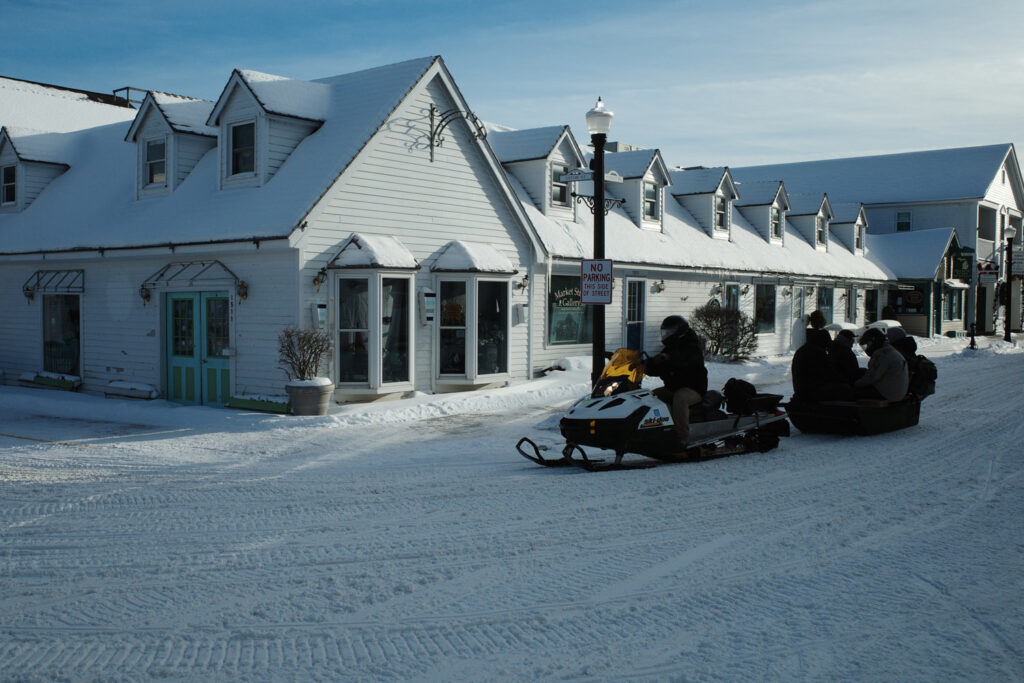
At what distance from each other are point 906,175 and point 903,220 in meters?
3.10

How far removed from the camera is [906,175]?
44.2 m

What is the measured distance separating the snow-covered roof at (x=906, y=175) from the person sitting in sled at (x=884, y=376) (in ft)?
112

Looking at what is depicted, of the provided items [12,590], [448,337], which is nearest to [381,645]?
[12,590]

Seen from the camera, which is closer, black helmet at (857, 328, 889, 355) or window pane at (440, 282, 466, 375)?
black helmet at (857, 328, 889, 355)

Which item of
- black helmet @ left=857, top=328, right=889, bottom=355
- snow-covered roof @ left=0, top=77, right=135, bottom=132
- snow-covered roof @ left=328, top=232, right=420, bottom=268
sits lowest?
black helmet @ left=857, top=328, right=889, bottom=355

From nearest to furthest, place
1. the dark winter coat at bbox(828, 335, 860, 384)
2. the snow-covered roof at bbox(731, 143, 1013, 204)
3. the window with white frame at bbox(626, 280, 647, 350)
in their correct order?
1. the dark winter coat at bbox(828, 335, 860, 384)
2. the window with white frame at bbox(626, 280, 647, 350)
3. the snow-covered roof at bbox(731, 143, 1013, 204)

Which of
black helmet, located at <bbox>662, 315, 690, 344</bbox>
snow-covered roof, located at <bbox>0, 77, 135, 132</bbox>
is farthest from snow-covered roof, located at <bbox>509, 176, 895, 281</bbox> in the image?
snow-covered roof, located at <bbox>0, 77, 135, 132</bbox>

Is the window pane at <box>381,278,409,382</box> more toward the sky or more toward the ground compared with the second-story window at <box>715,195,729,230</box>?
more toward the ground

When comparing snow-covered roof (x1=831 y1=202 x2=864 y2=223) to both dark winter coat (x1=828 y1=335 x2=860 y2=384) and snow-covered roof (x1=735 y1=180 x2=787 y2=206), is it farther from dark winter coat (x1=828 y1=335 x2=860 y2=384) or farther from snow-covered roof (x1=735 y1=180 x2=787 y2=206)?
dark winter coat (x1=828 y1=335 x2=860 y2=384)

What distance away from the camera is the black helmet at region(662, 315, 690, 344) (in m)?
9.47

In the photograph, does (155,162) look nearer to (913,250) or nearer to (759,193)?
(759,193)

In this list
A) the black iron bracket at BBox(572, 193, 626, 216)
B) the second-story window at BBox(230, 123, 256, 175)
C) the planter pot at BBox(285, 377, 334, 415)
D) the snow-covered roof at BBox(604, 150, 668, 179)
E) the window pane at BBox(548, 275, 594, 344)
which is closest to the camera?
the planter pot at BBox(285, 377, 334, 415)

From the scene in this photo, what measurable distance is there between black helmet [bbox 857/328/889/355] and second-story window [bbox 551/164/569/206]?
1051 cm

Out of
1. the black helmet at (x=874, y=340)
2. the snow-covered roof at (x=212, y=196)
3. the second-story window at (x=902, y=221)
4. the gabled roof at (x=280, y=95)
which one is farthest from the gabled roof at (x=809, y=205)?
the black helmet at (x=874, y=340)
